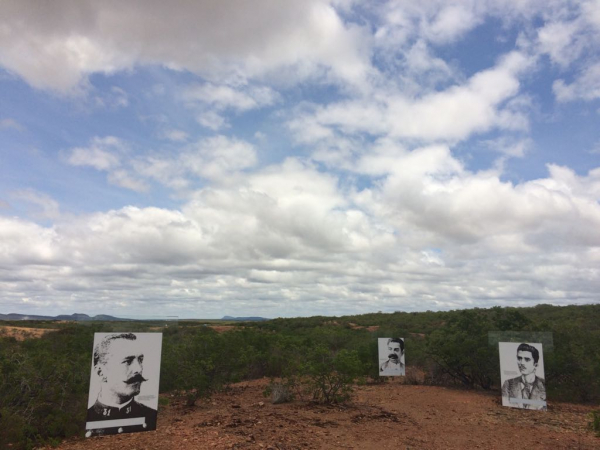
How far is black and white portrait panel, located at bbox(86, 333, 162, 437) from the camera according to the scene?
26.8 feet

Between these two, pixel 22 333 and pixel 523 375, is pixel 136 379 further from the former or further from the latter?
pixel 22 333

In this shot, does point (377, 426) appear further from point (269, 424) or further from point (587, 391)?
point (587, 391)

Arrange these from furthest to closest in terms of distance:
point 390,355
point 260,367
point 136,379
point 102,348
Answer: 1. point 260,367
2. point 390,355
3. point 136,379
4. point 102,348

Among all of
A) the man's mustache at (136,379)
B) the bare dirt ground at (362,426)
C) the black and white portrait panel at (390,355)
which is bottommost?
the bare dirt ground at (362,426)

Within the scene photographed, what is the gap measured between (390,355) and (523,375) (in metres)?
5.66

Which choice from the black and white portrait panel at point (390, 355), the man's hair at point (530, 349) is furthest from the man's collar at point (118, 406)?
the man's hair at point (530, 349)

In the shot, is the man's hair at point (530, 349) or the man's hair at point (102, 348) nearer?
the man's hair at point (102, 348)

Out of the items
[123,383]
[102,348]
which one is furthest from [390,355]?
[102,348]

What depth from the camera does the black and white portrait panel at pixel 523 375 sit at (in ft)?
40.3

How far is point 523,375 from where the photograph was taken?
1257 centimetres

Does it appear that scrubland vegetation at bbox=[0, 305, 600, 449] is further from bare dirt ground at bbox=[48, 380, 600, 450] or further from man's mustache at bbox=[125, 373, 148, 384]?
man's mustache at bbox=[125, 373, 148, 384]

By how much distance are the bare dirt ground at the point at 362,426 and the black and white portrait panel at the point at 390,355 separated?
9.87ft

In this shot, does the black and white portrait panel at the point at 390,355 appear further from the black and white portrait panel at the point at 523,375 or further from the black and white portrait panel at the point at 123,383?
the black and white portrait panel at the point at 123,383

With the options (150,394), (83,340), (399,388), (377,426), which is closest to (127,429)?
(150,394)
